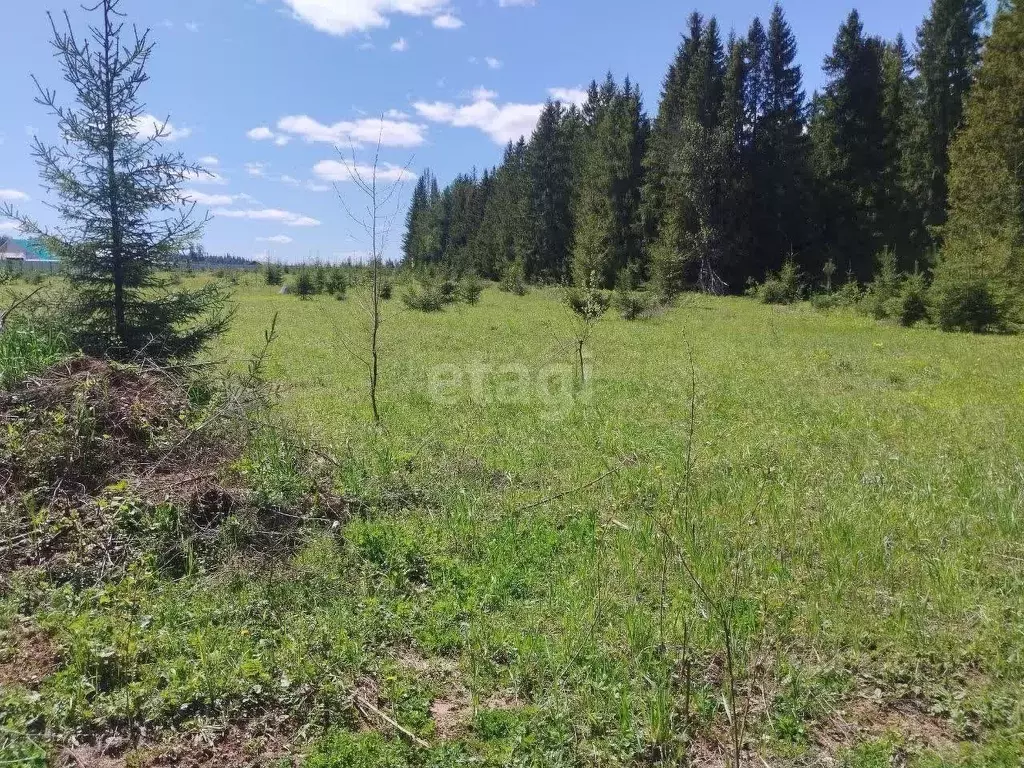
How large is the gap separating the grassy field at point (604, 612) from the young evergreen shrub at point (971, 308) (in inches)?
453

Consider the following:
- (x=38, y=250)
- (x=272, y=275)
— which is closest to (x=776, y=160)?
(x=272, y=275)

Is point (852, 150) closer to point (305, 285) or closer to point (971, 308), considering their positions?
point (971, 308)

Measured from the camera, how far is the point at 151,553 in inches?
163

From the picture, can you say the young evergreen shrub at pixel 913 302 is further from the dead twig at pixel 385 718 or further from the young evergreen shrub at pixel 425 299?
the dead twig at pixel 385 718

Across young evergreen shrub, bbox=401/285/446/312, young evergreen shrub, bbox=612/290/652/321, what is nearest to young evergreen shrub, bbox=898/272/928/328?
young evergreen shrub, bbox=612/290/652/321

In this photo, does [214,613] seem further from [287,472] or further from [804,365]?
[804,365]

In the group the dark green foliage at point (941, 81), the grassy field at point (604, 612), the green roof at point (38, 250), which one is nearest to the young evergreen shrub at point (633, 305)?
the grassy field at point (604, 612)

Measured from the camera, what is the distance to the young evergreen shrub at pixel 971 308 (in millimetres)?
17344

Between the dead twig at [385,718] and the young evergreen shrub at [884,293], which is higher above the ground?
the young evergreen shrub at [884,293]

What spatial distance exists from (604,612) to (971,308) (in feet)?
61.9

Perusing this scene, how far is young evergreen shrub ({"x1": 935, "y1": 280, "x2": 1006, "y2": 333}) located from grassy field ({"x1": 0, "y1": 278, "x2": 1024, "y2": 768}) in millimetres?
11509

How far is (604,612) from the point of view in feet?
12.4

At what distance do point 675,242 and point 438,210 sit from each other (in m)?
43.0

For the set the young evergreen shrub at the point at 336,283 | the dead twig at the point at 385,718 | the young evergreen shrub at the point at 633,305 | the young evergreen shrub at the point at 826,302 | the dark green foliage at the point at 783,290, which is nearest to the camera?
the dead twig at the point at 385,718
